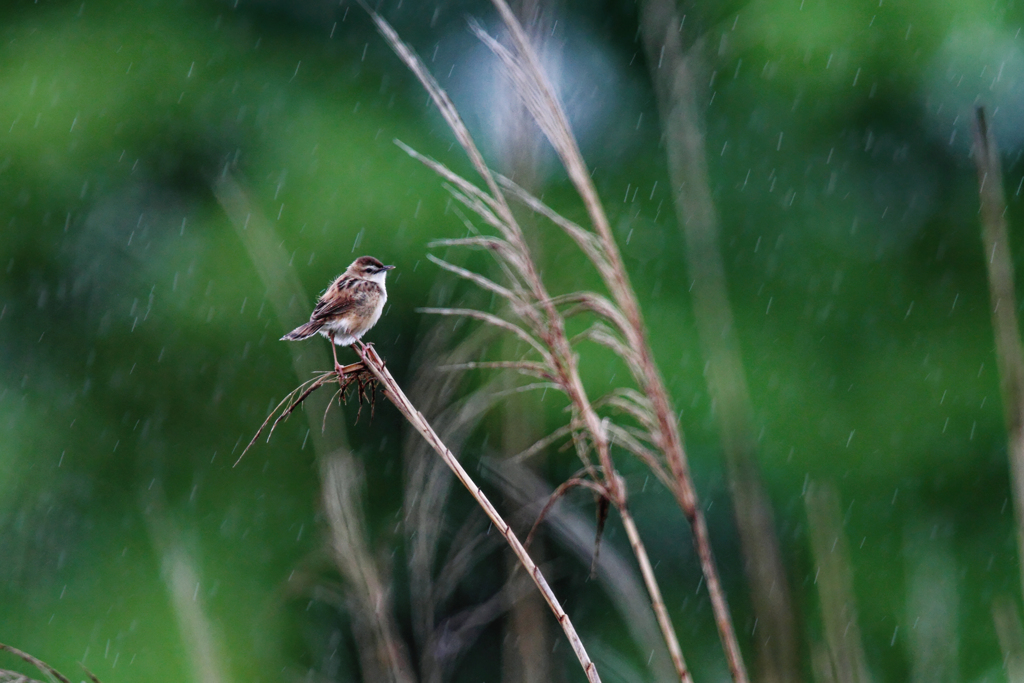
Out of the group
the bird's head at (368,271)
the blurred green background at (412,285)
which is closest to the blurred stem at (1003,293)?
the bird's head at (368,271)

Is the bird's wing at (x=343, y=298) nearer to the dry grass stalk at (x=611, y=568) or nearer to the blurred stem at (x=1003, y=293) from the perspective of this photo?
the dry grass stalk at (x=611, y=568)

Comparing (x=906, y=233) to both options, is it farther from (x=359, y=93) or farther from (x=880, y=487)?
(x=359, y=93)

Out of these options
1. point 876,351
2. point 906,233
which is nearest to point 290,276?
point 876,351

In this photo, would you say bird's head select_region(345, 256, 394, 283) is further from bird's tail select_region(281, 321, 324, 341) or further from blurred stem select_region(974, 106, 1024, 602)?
blurred stem select_region(974, 106, 1024, 602)

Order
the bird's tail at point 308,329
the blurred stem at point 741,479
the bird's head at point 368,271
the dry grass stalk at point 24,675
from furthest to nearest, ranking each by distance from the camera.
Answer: the bird's head at point 368,271, the bird's tail at point 308,329, the blurred stem at point 741,479, the dry grass stalk at point 24,675

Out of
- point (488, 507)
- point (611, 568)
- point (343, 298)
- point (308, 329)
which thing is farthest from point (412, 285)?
point (488, 507)

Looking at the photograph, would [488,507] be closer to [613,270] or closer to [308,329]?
[613,270]
